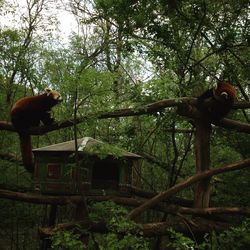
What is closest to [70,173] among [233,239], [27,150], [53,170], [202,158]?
[53,170]

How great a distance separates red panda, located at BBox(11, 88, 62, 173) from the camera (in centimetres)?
604

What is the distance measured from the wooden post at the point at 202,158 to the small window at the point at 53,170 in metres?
2.39

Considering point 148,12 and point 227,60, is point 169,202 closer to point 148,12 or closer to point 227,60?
point 227,60

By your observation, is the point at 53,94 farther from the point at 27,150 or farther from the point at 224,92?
the point at 224,92

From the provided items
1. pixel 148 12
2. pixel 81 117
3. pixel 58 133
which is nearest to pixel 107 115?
pixel 81 117

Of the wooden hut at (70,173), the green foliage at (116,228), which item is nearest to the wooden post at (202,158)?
the wooden hut at (70,173)

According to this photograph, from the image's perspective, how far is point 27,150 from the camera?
658cm

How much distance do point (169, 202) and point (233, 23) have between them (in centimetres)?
348

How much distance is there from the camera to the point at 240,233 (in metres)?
5.29

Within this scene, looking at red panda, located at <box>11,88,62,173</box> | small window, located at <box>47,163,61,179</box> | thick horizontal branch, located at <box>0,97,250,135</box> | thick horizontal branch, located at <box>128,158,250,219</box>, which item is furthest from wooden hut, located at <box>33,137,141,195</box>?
thick horizontal branch, located at <box>0,97,250,135</box>

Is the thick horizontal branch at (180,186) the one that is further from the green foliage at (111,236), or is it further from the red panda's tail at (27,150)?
the red panda's tail at (27,150)

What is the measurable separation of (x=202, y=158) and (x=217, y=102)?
1.24m

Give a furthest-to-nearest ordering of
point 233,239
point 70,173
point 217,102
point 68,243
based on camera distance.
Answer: point 70,173 < point 217,102 < point 233,239 < point 68,243

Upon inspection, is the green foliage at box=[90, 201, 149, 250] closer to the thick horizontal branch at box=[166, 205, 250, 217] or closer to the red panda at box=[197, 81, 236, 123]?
the thick horizontal branch at box=[166, 205, 250, 217]
